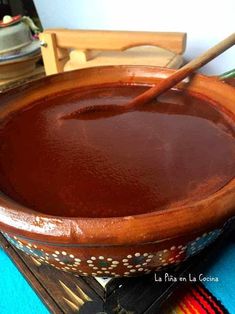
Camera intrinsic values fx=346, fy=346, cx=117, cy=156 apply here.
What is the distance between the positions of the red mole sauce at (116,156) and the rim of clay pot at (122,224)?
0.07 meters

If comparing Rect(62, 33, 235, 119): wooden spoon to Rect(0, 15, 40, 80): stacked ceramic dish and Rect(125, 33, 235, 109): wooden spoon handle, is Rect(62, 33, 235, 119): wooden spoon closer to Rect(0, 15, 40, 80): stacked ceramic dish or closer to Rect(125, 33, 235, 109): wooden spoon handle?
Rect(125, 33, 235, 109): wooden spoon handle

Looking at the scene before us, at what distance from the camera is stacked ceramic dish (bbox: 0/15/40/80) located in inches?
58.1

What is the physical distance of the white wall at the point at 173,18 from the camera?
4.39 feet

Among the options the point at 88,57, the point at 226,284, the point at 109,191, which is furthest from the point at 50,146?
the point at 88,57

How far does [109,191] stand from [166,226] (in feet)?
0.55

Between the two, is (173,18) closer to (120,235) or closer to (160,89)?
(160,89)

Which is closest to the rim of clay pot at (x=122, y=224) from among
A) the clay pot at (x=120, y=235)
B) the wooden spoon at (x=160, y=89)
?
the clay pot at (x=120, y=235)

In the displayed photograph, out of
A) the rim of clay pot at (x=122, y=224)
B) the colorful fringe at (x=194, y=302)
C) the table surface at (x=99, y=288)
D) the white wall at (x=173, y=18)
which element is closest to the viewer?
the rim of clay pot at (x=122, y=224)

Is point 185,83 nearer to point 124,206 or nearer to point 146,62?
point 146,62

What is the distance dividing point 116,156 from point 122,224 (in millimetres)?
249

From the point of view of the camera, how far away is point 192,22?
4.65 ft

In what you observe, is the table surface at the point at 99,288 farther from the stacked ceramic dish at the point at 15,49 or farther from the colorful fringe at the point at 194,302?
the stacked ceramic dish at the point at 15,49

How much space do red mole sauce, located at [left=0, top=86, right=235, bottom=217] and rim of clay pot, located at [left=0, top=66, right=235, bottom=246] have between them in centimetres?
7

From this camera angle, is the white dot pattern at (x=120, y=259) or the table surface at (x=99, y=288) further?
the table surface at (x=99, y=288)
